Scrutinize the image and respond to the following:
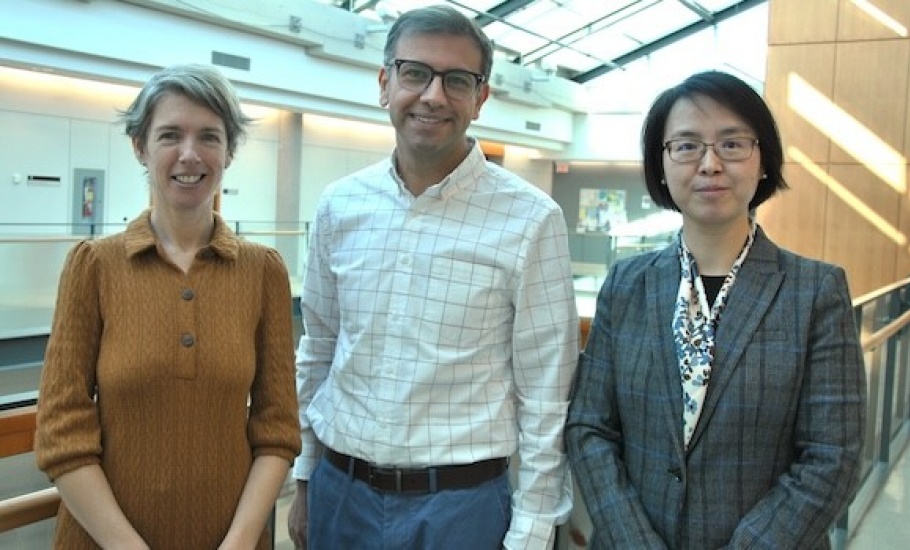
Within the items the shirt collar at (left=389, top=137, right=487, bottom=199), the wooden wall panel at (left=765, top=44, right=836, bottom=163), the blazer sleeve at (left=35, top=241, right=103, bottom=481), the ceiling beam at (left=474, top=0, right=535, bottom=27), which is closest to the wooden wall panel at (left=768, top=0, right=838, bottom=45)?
the wooden wall panel at (left=765, top=44, right=836, bottom=163)

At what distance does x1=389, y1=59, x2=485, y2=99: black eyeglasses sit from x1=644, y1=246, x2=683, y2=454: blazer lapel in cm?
55

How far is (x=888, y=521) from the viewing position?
4.61m

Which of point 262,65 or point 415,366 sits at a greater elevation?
point 262,65

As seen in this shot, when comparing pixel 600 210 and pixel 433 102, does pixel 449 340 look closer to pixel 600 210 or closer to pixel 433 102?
pixel 433 102

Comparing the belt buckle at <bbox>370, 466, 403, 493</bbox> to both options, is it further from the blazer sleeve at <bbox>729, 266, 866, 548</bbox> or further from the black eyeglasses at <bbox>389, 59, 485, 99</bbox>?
the black eyeglasses at <bbox>389, 59, 485, 99</bbox>

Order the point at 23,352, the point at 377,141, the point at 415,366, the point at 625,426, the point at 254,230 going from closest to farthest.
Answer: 1. the point at 625,426
2. the point at 415,366
3. the point at 23,352
4. the point at 254,230
5. the point at 377,141

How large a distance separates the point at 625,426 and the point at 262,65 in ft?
39.7

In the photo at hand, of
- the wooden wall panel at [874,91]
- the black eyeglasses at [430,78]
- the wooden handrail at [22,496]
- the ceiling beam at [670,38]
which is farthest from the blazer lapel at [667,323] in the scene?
the ceiling beam at [670,38]

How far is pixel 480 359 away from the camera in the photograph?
1889 mm

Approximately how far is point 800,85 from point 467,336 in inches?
423

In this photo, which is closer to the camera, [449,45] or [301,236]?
[449,45]

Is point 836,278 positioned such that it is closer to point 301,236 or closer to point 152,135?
point 152,135

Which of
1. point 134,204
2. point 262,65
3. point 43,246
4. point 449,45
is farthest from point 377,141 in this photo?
point 449,45

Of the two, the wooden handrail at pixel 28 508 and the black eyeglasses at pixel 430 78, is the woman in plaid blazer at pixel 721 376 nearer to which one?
the black eyeglasses at pixel 430 78
